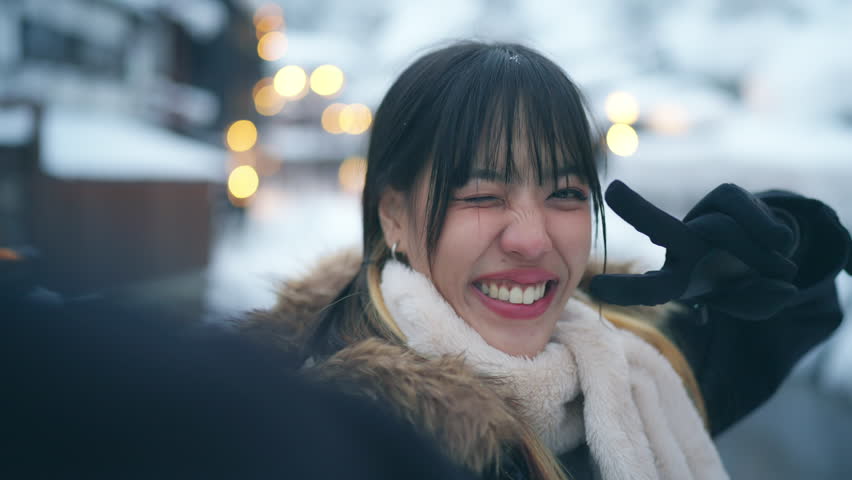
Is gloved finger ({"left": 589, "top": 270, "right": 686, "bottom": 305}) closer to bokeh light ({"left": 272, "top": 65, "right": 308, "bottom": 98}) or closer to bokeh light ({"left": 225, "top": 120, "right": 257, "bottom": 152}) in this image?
bokeh light ({"left": 225, "top": 120, "right": 257, "bottom": 152})

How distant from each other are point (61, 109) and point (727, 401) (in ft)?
22.0

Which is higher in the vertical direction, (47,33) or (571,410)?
(47,33)

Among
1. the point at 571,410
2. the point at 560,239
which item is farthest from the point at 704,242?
the point at 571,410

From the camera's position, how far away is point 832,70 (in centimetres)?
901

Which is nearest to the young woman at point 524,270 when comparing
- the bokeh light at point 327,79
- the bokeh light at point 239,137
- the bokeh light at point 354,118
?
the bokeh light at point 239,137

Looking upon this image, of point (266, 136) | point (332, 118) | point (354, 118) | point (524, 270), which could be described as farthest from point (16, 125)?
point (332, 118)

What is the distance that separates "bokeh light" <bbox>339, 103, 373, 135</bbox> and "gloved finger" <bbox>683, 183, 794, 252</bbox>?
14.6 meters

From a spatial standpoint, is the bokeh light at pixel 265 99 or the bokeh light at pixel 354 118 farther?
the bokeh light at pixel 354 118

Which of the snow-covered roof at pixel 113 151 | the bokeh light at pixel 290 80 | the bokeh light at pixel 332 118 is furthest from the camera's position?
the bokeh light at pixel 332 118

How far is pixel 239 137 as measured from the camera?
371 inches

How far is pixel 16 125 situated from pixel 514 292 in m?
4.69

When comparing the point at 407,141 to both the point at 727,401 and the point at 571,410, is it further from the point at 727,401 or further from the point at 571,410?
the point at 727,401

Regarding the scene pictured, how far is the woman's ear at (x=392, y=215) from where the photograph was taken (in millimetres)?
1102

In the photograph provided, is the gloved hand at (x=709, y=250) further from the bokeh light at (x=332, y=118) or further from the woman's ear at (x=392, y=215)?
the bokeh light at (x=332, y=118)
